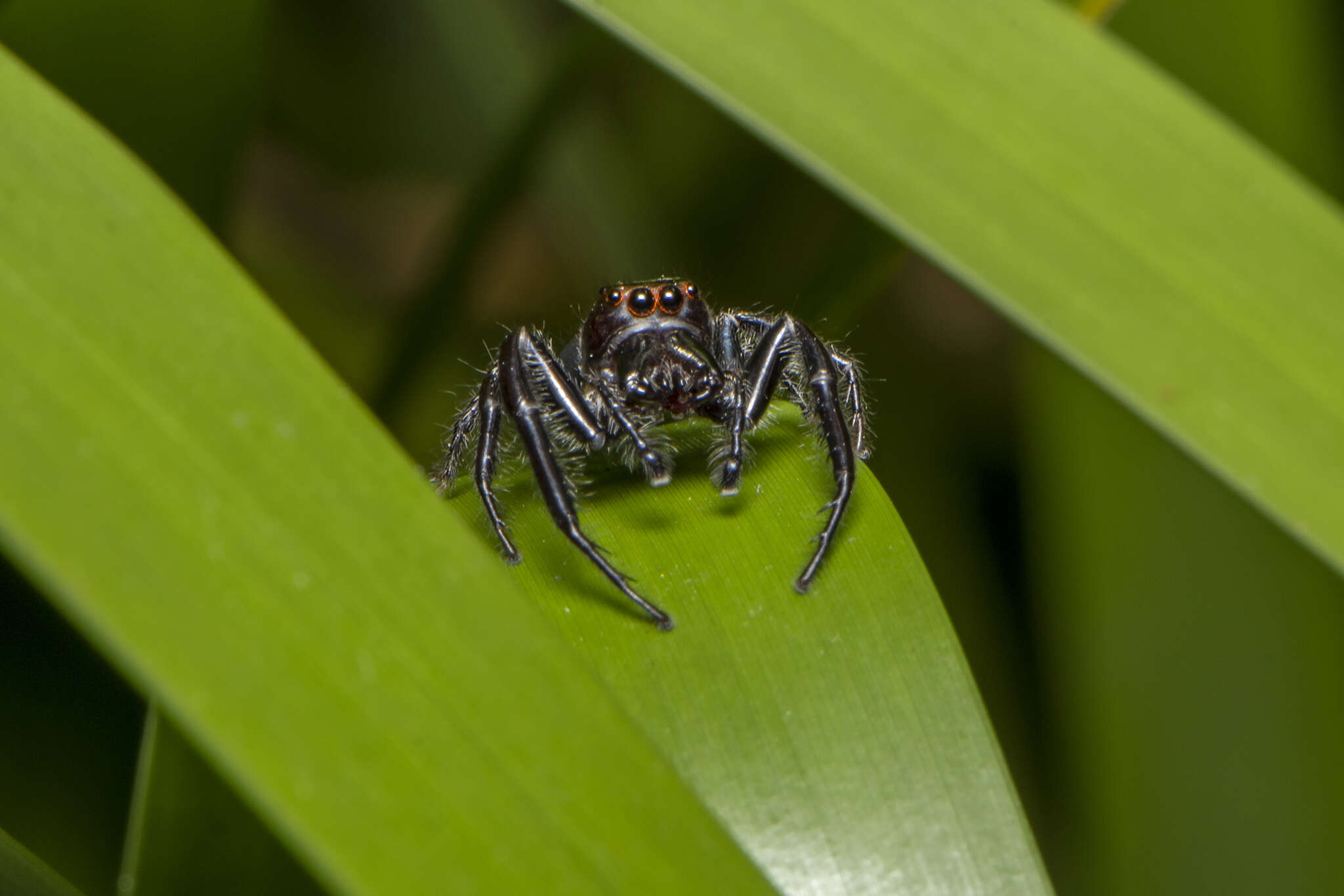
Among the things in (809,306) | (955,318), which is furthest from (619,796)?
(955,318)

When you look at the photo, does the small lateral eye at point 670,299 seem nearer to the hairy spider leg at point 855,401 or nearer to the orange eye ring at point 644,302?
the orange eye ring at point 644,302

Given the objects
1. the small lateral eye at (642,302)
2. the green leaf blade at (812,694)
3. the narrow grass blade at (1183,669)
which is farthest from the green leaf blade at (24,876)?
the narrow grass blade at (1183,669)

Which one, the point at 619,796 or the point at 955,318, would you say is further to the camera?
the point at 955,318

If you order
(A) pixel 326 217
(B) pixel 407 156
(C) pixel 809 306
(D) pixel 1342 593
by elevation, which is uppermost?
(D) pixel 1342 593

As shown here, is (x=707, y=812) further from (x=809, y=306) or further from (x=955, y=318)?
(x=955, y=318)

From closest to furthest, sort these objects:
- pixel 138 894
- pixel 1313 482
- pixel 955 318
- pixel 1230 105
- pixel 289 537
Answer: pixel 289 537, pixel 1313 482, pixel 138 894, pixel 1230 105, pixel 955 318

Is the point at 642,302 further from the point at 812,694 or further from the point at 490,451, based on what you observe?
the point at 812,694
